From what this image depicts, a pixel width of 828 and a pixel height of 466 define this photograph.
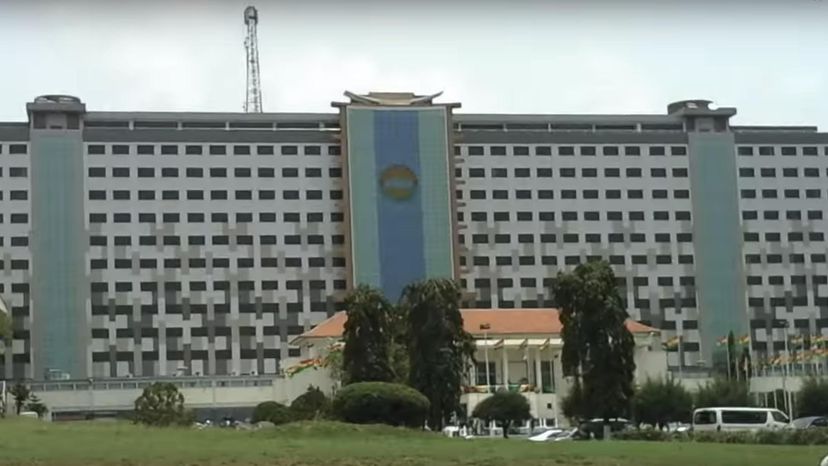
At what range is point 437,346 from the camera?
40.7 meters

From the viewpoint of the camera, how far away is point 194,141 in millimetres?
85062

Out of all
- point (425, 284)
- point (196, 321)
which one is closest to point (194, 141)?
point (196, 321)

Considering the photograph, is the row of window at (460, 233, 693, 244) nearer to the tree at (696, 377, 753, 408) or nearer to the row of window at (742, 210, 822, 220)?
the row of window at (742, 210, 822, 220)

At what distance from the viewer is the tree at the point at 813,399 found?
5419 centimetres

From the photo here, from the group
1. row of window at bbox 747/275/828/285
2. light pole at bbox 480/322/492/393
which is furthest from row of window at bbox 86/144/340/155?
row of window at bbox 747/275/828/285

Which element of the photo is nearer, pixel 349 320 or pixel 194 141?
pixel 349 320

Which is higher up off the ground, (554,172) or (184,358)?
(554,172)

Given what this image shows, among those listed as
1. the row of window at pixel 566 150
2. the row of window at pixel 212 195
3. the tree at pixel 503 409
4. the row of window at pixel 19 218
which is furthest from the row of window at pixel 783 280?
the row of window at pixel 19 218

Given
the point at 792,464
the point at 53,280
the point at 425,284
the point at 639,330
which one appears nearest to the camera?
the point at 792,464

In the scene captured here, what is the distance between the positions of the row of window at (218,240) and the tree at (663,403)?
35.7 metres

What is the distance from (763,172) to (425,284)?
180 feet

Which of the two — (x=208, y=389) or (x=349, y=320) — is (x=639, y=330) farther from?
(x=349, y=320)

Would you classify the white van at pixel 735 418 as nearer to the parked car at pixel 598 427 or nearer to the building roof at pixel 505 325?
the parked car at pixel 598 427

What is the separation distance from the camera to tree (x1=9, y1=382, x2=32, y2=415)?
6629 centimetres
